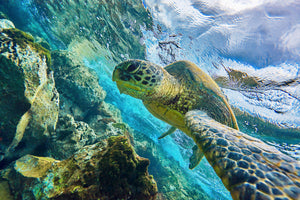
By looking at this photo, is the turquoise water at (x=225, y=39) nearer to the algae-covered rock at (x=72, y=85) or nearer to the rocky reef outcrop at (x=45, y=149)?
the algae-covered rock at (x=72, y=85)

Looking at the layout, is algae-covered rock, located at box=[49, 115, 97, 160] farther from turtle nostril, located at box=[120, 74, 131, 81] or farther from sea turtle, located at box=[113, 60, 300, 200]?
turtle nostril, located at box=[120, 74, 131, 81]

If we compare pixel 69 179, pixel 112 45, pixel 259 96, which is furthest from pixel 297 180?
pixel 112 45

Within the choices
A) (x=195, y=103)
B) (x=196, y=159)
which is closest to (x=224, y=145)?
(x=195, y=103)

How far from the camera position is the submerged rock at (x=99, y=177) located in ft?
3.99

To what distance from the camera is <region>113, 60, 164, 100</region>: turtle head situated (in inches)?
91.0

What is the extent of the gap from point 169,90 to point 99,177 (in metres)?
2.01

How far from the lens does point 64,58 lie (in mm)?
5758

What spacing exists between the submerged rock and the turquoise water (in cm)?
516

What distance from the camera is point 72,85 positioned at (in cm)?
556

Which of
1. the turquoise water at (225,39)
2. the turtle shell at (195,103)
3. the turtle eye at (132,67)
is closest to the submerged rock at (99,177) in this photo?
the turtle eye at (132,67)

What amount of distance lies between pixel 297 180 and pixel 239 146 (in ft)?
1.31

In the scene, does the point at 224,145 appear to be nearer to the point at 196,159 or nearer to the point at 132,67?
the point at 132,67

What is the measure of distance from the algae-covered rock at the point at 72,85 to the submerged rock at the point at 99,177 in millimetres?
4378

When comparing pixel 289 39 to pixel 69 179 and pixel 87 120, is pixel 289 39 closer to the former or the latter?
pixel 69 179
